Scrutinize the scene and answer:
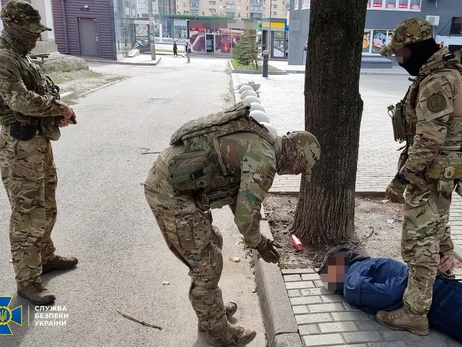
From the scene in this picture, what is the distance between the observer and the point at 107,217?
16.4 feet

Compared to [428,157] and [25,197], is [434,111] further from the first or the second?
[25,197]

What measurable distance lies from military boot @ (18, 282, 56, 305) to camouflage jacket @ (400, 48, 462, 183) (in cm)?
279

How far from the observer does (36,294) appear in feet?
10.9

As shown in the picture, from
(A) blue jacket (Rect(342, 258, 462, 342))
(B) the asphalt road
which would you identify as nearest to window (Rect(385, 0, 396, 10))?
(B) the asphalt road

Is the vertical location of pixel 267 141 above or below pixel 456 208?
above

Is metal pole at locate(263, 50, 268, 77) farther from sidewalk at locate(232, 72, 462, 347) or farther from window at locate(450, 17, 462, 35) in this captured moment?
window at locate(450, 17, 462, 35)

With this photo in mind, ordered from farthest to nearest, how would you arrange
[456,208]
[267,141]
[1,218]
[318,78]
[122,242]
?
[456,208], [1,218], [122,242], [318,78], [267,141]

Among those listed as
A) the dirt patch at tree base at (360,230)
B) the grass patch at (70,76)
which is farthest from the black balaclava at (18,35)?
the grass patch at (70,76)

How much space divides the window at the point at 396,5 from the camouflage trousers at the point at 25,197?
30130 mm

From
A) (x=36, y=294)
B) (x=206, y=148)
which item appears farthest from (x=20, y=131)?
(x=206, y=148)

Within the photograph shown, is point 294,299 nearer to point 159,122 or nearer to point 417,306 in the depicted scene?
point 417,306

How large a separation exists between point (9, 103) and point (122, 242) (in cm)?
187

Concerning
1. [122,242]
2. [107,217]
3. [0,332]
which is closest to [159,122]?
[107,217]

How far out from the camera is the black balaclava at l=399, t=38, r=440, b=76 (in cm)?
275
